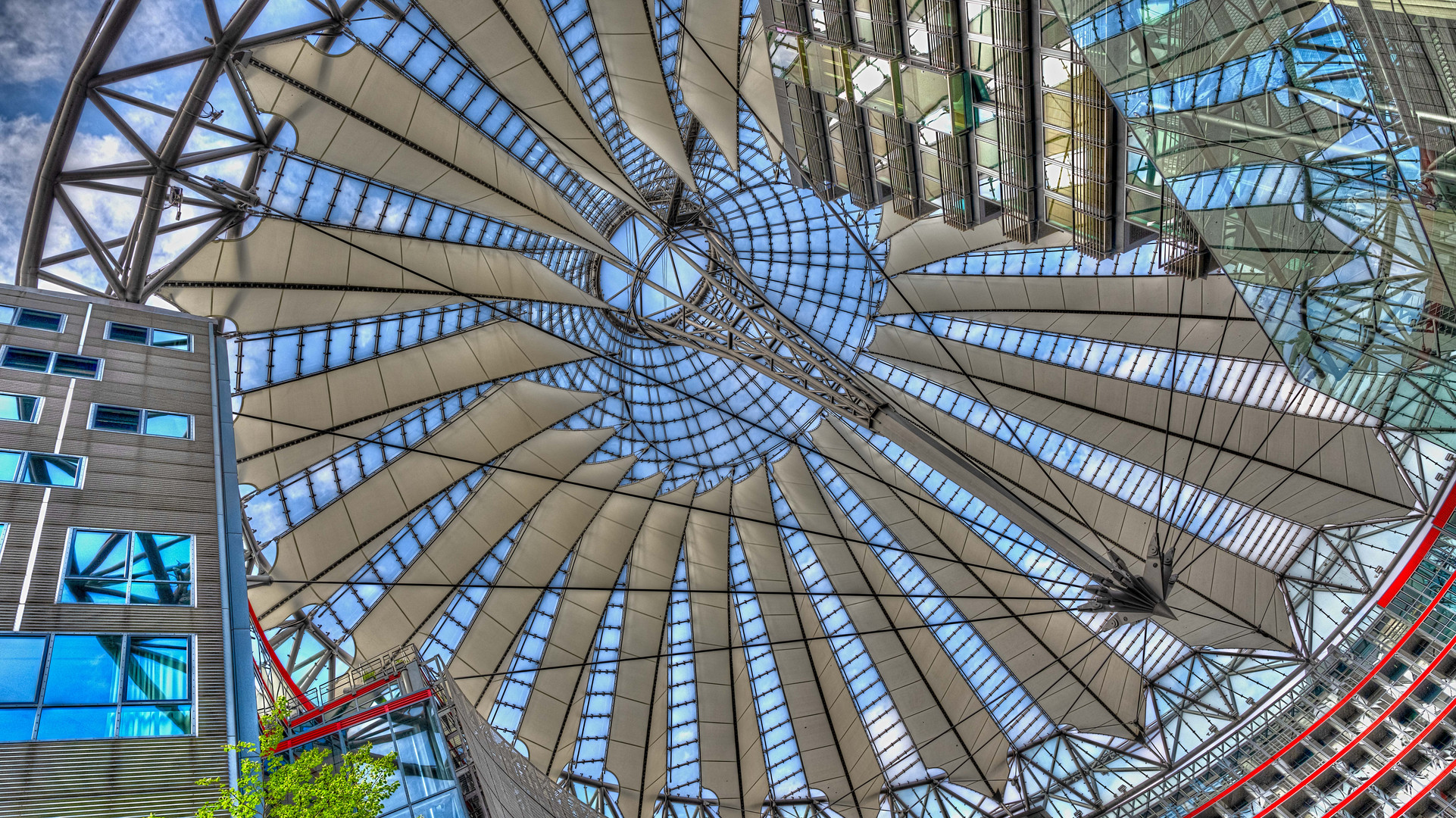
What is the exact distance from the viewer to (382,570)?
2677cm

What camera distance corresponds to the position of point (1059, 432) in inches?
1131

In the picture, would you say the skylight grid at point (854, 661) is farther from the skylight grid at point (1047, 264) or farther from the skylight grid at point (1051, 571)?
the skylight grid at point (1047, 264)

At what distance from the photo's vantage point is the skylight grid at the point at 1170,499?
28.1 m

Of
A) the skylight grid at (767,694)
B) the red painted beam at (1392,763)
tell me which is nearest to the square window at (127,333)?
the skylight grid at (767,694)

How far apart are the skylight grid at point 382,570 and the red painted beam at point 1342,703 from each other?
91.1 feet

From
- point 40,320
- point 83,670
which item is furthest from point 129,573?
point 40,320

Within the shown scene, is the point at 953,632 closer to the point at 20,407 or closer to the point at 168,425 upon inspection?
the point at 168,425

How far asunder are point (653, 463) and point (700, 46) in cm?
1639

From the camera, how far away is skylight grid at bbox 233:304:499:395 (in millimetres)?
22797

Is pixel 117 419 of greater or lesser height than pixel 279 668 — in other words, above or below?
above

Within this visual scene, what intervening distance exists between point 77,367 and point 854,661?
990 inches

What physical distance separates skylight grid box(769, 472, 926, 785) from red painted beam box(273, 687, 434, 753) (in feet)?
55.2

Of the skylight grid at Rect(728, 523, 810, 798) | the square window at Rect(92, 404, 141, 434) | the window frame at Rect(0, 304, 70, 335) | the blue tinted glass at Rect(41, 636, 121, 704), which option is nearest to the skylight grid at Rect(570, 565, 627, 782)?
the skylight grid at Rect(728, 523, 810, 798)

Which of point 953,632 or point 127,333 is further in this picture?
point 953,632
